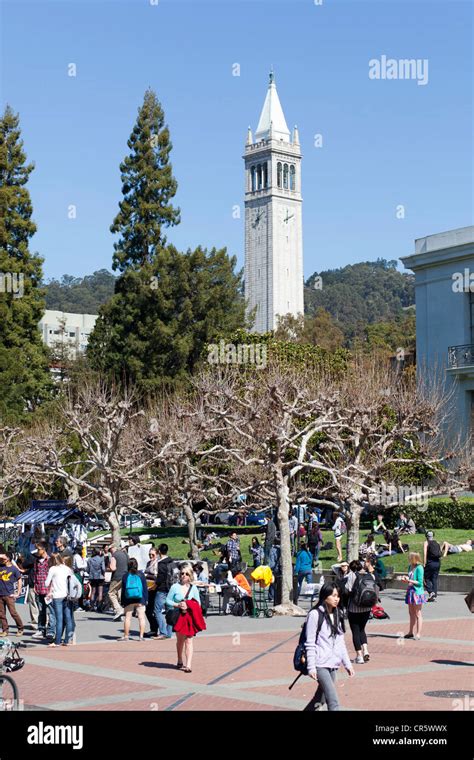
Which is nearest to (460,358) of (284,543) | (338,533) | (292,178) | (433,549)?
(338,533)

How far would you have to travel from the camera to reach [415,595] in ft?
59.9

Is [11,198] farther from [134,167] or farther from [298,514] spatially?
[298,514]

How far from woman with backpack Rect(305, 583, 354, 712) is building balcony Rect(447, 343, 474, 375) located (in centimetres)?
3198

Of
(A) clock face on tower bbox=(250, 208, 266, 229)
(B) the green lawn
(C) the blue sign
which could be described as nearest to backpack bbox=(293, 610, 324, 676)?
(B) the green lawn

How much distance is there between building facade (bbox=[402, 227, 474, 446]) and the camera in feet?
138

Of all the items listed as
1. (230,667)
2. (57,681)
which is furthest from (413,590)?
(57,681)

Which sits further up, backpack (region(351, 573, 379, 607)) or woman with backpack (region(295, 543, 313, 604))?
backpack (region(351, 573, 379, 607))

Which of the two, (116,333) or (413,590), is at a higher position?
(116,333)

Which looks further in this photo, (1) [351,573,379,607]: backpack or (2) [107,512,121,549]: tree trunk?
(2) [107,512,121,549]: tree trunk

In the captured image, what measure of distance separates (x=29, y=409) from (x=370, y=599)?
43.0 meters

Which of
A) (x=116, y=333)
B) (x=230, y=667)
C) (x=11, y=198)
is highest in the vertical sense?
(x=11, y=198)

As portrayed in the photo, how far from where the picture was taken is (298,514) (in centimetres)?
4081

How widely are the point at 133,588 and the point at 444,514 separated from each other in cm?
1936

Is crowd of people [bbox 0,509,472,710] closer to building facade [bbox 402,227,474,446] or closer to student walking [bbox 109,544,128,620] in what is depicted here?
student walking [bbox 109,544,128,620]
